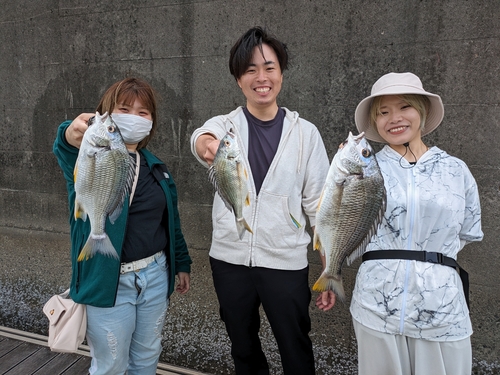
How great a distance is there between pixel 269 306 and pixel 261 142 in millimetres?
1128

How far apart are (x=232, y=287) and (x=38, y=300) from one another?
3.46 m

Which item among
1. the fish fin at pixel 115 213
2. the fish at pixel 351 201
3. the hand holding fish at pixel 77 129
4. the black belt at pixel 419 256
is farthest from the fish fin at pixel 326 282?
the hand holding fish at pixel 77 129

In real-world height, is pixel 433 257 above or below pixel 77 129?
below

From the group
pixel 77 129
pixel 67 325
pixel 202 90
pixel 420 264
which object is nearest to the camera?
pixel 420 264

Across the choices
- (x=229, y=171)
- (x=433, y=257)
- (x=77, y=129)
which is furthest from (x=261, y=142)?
(x=433, y=257)

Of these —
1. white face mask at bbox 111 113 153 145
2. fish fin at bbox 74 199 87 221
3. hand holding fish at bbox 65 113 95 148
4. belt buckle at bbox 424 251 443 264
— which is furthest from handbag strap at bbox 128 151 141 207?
belt buckle at bbox 424 251 443 264

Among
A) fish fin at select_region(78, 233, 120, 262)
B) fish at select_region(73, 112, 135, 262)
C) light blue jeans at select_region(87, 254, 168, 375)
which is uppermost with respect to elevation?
fish at select_region(73, 112, 135, 262)

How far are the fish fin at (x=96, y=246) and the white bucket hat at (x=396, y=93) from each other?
5.68ft

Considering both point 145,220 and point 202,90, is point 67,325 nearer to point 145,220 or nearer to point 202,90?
point 145,220

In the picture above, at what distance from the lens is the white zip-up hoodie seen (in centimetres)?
250

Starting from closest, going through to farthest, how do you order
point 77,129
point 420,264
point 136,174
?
1. point 420,264
2. point 77,129
3. point 136,174

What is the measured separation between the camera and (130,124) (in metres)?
2.40

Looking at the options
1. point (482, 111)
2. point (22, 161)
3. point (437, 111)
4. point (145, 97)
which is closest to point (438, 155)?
point (437, 111)

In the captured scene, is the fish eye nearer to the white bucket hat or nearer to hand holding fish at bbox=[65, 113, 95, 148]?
the white bucket hat
